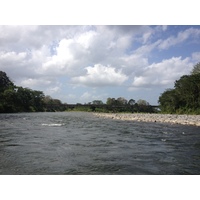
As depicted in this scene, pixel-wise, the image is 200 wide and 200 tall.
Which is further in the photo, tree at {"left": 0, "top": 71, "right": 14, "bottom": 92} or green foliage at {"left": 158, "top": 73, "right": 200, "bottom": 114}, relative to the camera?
tree at {"left": 0, "top": 71, "right": 14, "bottom": 92}

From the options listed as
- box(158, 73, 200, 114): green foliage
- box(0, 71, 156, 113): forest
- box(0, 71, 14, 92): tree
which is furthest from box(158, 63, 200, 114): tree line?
box(0, 71, 14, 92): tree

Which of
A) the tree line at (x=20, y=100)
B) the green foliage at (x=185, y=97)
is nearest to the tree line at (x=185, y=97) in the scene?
the green foliage at (x=185, y=97)

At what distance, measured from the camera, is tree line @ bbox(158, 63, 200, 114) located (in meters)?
33.7

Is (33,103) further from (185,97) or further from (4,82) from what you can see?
(185,97)

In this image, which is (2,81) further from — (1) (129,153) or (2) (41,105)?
(1) (129,153)

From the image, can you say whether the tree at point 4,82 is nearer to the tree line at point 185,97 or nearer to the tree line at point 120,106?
the tree line at point 120,106

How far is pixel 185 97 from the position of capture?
1362 inches

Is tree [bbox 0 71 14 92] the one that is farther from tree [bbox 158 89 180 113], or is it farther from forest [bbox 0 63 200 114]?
tree [bbox 158 89 180 113]

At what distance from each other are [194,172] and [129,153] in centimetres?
244

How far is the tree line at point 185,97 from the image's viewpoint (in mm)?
33656

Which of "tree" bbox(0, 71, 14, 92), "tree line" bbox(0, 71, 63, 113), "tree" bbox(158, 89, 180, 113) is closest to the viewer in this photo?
"tree" bbox(158, 89, 180, 113)

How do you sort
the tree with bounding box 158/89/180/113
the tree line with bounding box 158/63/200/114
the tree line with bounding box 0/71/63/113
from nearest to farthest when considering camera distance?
1. the tree line with bounding box 158/63/200/114
2. the tree with bounding box 158/89/180/113
3. the tree line with bounding box 0/71/63/113
